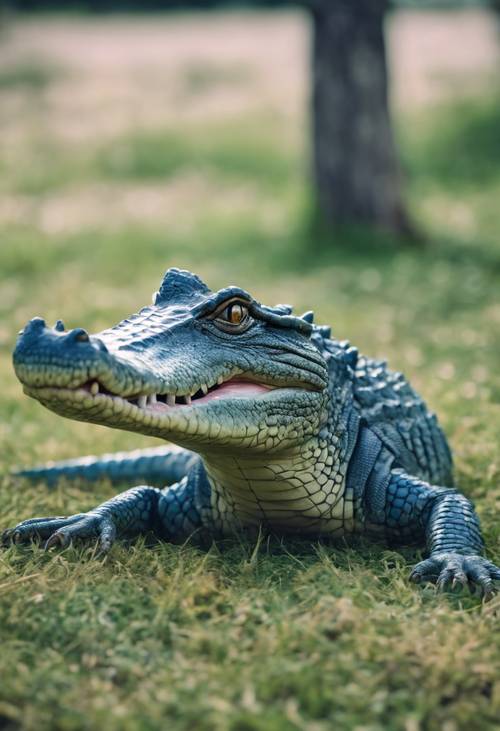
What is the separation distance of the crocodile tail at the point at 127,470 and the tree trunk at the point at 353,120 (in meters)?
6.58

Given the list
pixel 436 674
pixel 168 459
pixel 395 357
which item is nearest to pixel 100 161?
pixel 395 357

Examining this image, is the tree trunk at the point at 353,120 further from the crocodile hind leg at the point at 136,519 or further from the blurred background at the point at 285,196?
the crocodile hind leg at the point at 136,519

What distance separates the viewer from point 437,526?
3730 millimetres

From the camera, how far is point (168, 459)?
5.04 m

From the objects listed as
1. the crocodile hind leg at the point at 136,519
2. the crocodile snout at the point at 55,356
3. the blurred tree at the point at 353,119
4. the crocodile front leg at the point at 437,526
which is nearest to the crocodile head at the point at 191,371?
the crocodile snout at the point at 55,356

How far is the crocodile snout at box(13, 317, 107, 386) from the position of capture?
9.57ft

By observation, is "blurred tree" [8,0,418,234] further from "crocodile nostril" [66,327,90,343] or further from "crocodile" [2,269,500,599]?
"crocodile nostril" [66,327,90,343]

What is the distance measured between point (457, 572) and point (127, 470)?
2.16 meters

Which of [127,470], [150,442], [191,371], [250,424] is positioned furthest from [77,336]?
[150,442]

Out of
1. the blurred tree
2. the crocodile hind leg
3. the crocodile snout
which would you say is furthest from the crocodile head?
the blurred tree

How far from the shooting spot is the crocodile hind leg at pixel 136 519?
3850 mm

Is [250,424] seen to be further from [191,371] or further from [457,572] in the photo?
[457,572]

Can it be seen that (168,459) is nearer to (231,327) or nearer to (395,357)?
(231,327)

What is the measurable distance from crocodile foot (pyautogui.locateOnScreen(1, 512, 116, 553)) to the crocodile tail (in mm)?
1050
